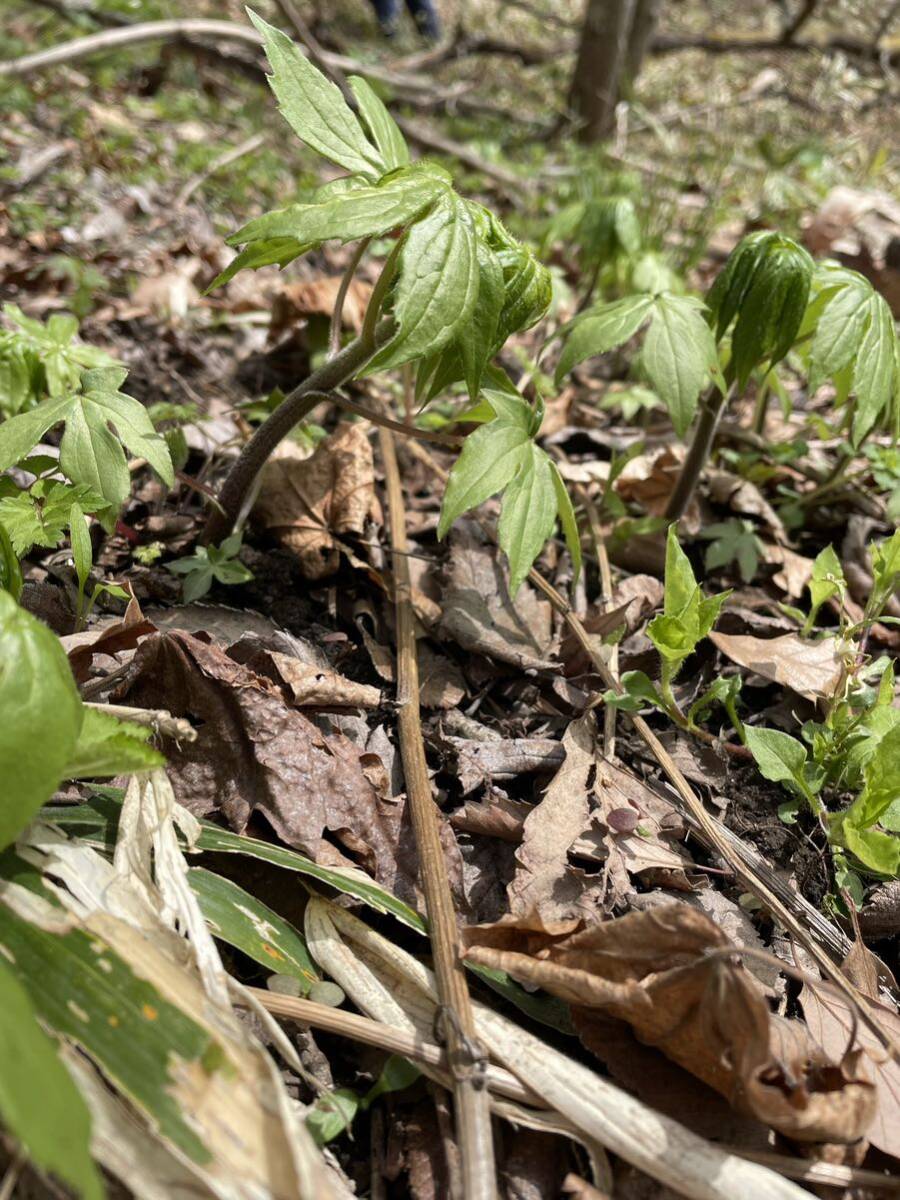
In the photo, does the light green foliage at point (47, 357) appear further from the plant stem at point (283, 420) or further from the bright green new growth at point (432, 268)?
the bright green new growth at point (432, 268)

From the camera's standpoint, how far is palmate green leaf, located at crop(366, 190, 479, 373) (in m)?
1.24

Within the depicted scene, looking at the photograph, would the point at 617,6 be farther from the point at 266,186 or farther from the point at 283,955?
the point at 283,955

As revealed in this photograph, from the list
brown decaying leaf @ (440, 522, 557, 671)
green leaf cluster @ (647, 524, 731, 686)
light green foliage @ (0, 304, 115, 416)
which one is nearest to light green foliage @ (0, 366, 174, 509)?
light green foliage @ (0, 304, 115, 416)

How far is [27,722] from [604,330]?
1.34 m

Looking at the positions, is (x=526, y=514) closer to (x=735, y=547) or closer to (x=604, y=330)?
(x=604, y=330)

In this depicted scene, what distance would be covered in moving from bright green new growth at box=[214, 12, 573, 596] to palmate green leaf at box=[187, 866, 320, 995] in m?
0.67

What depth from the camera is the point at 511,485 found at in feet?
5.24

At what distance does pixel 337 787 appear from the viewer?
4.85 feet

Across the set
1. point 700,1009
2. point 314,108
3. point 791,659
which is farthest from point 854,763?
point 314,108

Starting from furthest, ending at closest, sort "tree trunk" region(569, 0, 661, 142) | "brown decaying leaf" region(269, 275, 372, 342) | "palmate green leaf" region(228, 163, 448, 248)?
"tree trunk" region(569, 0, 661, 142)
"brown decaying leaf" region(269, 275, 372, 342)
"palmate green leaf" region(228, 163, 448, 248)

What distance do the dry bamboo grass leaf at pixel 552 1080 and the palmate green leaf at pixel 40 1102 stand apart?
47 centimetres

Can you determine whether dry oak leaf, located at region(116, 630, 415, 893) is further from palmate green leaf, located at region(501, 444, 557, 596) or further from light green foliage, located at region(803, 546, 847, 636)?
light green foliage, located at region(803, 546, 847, 636)

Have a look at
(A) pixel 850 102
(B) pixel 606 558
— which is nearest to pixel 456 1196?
(B) pixel 606 558

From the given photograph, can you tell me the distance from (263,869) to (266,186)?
352cm
